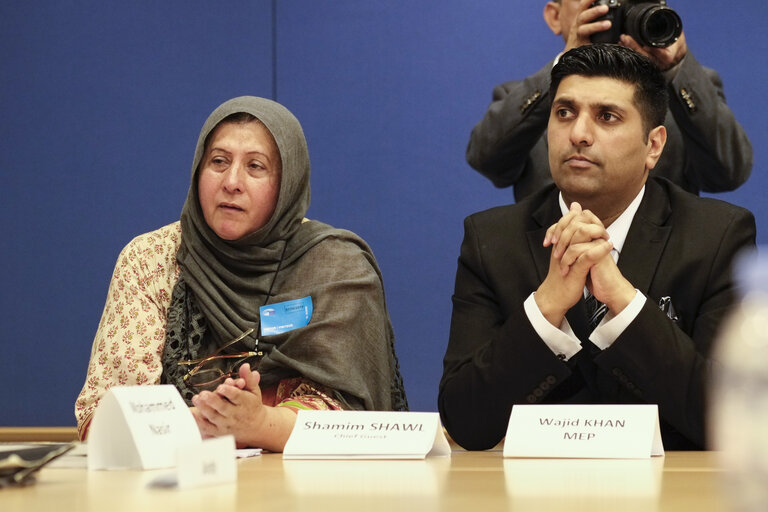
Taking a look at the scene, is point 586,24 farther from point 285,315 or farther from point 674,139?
point 285,315

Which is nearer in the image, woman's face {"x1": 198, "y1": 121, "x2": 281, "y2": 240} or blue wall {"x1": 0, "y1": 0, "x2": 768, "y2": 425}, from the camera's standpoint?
woman's face {"x1": 198, "y1": 121, "x2": 281, "y2": 240}

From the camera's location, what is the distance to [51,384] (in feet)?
11.7

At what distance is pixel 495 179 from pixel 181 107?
1539 millimetres

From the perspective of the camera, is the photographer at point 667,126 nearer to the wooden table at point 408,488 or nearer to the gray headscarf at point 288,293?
the gray headscarf at point 288,293

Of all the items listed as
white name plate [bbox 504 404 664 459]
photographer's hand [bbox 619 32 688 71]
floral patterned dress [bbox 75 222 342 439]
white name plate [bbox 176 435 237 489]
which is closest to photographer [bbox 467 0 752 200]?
photographer's hand [bbox 619 32 688 71]

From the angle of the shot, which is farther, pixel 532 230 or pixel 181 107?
pixel 181 107

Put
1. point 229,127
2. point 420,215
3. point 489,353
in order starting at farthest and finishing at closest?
point 420,215, point 229,127, point 489,353

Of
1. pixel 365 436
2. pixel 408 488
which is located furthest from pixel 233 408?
pixel 408 488

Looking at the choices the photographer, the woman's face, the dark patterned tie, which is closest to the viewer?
the dark patterned tie

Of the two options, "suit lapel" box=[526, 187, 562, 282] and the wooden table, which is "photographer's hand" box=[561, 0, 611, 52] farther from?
the wooden table

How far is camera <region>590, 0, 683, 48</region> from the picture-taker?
2.08 m

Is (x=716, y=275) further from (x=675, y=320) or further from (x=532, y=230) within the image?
(x=532, y=230)

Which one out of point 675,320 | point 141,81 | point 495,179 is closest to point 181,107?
point 141,81

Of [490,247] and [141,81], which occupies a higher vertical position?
[141,81]
